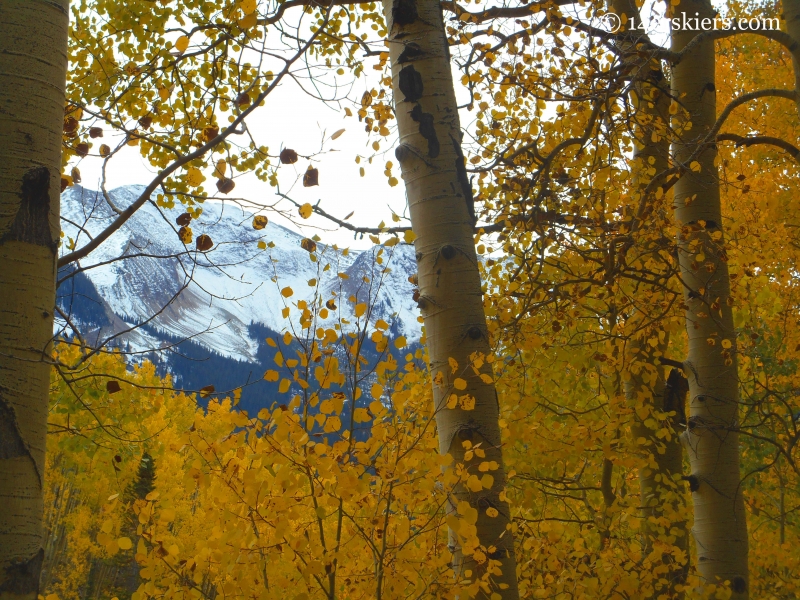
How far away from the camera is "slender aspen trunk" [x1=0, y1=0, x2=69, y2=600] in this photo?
1.14m

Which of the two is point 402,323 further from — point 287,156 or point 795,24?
point 795,24

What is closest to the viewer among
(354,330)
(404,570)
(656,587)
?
(404,570)

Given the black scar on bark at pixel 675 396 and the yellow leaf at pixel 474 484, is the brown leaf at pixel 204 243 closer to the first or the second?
the yellow leaf at pixel 474 484

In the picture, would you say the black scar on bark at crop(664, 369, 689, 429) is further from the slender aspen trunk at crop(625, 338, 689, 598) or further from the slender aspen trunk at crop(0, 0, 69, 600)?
the slender aspen trunk at crop(0, 0, 69, 600)

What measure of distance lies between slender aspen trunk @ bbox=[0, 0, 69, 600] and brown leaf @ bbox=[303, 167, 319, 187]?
841 millimetres

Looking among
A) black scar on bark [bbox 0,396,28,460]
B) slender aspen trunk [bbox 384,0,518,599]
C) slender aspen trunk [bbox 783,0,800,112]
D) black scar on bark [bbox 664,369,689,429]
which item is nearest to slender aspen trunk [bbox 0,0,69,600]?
black scar on bark [bbox 0,396,28,460]

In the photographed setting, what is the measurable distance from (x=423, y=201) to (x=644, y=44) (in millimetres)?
1963

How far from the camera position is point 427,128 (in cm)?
224

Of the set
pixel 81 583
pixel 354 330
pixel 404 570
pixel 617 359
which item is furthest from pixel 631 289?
pixel 81 583

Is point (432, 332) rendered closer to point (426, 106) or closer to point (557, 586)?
point (426, 106)

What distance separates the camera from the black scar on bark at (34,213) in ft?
3.99

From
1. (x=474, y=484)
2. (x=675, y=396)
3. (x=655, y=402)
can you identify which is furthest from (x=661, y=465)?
(x=474, y=484)

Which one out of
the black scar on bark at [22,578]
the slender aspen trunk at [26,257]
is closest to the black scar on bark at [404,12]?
the slender aspen trunk at [26,257]

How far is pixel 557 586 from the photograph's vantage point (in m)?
3.61
